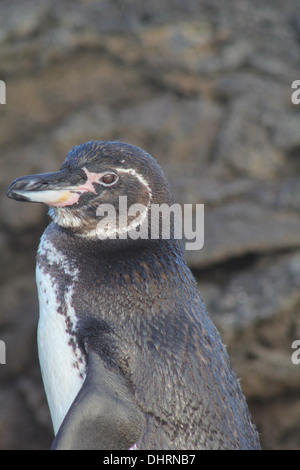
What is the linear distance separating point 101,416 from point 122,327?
0.91 feet

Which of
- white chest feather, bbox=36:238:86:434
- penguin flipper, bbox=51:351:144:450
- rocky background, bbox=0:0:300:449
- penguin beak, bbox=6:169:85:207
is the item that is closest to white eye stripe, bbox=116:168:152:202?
penguin beak, bbox=6:169:85:207

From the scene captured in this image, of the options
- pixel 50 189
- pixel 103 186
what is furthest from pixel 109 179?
pixel 50 189

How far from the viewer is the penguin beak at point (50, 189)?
1.86 meters

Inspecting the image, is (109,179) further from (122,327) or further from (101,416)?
(101,416)

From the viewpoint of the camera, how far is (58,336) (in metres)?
1.86

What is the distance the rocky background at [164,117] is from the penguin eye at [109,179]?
7.62ft

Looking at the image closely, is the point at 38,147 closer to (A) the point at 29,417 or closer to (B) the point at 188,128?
(B) the point at 188,128

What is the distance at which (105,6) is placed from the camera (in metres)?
5.23

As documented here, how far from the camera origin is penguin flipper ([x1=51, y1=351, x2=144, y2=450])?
154cm

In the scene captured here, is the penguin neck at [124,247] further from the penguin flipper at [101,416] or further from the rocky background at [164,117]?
the rocky background at [164,117]

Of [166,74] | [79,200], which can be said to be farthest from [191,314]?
[166,74]

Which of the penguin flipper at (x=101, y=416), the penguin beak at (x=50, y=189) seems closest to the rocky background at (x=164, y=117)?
the penguin beak at (x=50, y=189)

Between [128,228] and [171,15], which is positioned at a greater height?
[171,15]

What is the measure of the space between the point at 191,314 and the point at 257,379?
2.26 metres
